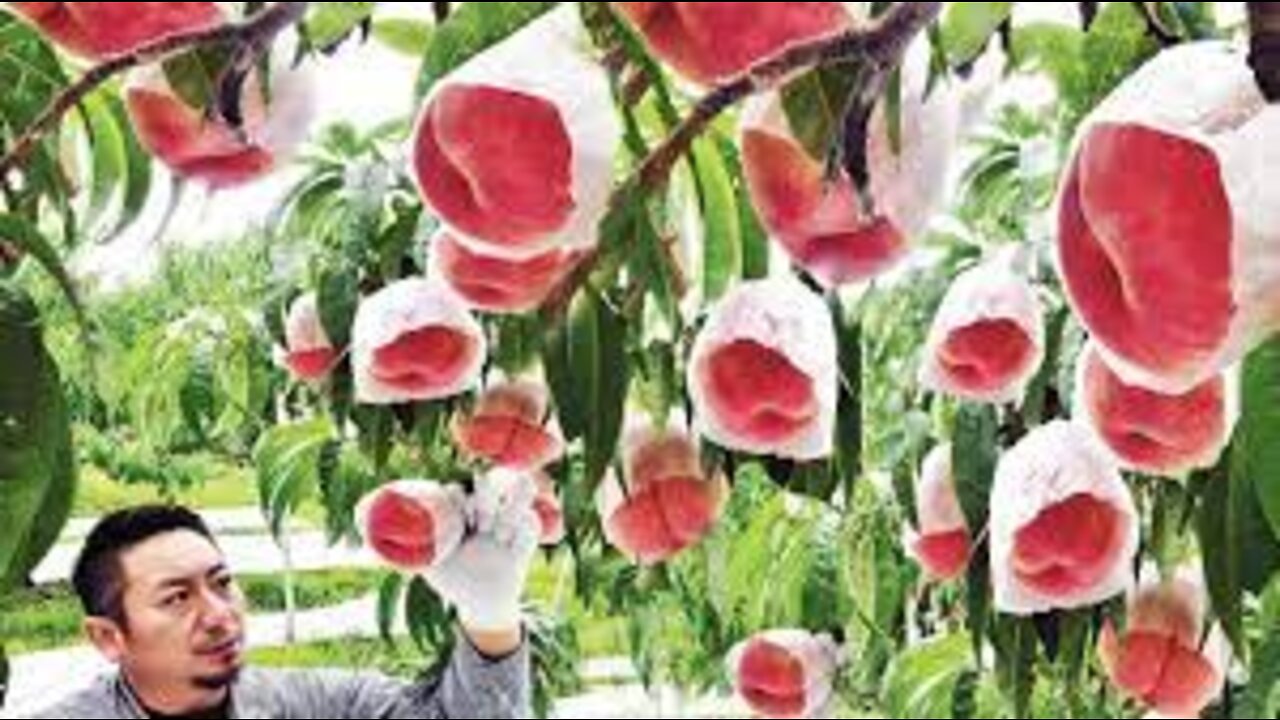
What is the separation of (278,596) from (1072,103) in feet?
11.4

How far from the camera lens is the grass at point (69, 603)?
11.2 ft

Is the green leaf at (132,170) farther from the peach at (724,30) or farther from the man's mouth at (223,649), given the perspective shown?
the man's mouth at (223,649)

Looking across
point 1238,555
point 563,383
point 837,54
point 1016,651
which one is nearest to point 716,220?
point 563,383

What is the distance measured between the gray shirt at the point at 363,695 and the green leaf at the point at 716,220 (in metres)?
1.39

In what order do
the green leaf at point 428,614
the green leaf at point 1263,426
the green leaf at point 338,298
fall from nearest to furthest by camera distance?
the green leaf at point 1263,426 < the green leaf at point 338,298 < the green leaf at point 428,614

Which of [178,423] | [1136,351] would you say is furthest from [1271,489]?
[178,423]

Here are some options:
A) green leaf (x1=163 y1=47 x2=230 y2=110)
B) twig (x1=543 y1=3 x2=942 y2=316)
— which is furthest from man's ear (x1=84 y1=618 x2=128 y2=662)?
twig (x1=543 y1=3 x2=942 y2=316)

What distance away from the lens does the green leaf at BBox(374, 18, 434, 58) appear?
3.00 feet

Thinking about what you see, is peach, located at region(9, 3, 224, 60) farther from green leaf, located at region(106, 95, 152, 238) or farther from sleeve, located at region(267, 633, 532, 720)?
sleeve, located at region(267, 633, 532, 720)

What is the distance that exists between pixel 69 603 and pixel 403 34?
2784mm

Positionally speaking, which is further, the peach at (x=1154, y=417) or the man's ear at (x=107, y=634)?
the man's ear at (x=107, y=634)

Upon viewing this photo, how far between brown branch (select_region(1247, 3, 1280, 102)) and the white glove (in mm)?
1383

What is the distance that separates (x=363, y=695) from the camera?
2.36m

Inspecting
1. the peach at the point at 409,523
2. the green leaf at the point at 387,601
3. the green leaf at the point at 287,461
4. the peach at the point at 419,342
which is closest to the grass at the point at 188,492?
the green leaf at the point at 387,601
